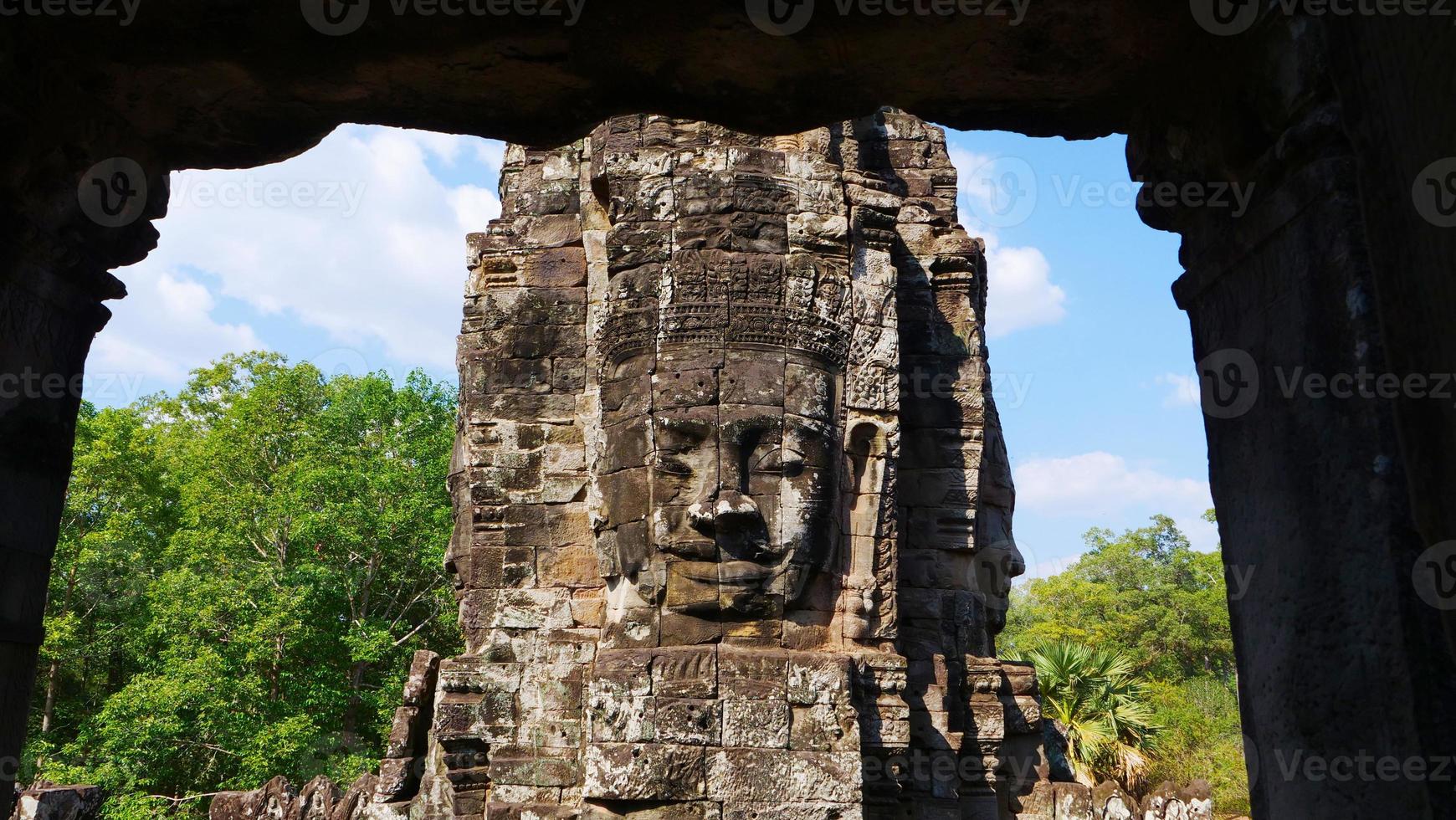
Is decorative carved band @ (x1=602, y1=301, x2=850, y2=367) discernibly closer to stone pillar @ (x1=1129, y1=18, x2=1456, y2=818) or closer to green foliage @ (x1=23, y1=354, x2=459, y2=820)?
stone pillar @ (x1=1129, y1=18, x2=1456, y2=818)

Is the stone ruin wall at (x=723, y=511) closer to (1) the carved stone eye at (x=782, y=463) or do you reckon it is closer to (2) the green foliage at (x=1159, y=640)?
(1) the carved stone eye at (x=782, y=463)

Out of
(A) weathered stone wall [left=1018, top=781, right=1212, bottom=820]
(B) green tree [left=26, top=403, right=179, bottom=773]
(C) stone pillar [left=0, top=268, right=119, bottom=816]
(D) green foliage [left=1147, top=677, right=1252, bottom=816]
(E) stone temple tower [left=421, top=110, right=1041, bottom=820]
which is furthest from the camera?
(D) green foliage [left=1147, top=677, right=1252, bottom=816]

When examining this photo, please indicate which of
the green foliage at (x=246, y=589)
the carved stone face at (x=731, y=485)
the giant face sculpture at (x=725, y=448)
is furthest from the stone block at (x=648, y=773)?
the green foliage at (x=246, y=589)

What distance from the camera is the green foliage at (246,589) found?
18.7m

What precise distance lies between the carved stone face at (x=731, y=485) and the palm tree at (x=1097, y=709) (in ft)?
32.3

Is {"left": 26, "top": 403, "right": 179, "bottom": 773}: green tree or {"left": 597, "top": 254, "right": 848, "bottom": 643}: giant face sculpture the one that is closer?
{"left": 597, "top": 254, "right": 848, "bottom": 643}: giant face sculpture

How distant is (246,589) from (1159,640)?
28.4 meters

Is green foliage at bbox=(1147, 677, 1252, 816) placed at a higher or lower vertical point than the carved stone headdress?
lower

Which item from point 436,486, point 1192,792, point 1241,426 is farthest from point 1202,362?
point 436,486

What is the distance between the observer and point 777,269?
7910 millimetres

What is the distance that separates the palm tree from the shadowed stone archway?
14543 millimetres

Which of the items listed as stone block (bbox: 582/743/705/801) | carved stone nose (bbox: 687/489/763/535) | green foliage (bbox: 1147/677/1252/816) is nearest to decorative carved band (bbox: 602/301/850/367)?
carved stone nose (bbox: 687/489/763/535)

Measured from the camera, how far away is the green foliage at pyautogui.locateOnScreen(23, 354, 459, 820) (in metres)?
18.7

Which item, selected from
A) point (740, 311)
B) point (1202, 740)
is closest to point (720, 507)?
point (740, 311)
